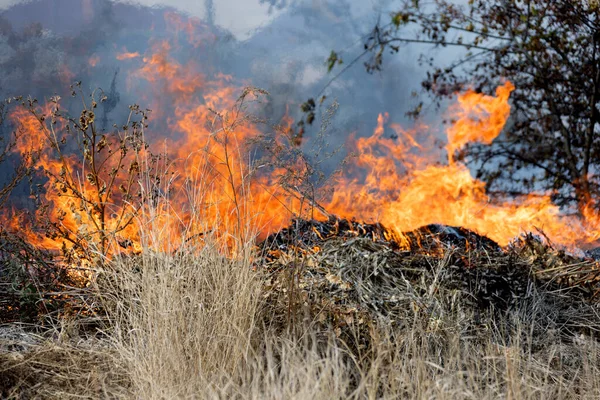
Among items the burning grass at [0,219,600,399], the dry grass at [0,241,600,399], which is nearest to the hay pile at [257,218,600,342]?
the burning grass at [0,219,600,399]

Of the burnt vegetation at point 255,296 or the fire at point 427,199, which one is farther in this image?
the fire at point 427,199

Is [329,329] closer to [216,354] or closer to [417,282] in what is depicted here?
[216,354]

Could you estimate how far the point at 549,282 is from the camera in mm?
3943

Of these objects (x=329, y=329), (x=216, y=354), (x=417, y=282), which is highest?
(x=417, y=282)

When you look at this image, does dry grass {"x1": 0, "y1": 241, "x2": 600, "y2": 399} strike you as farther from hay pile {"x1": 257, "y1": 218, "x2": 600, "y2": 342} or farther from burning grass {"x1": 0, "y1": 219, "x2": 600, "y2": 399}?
hay pile {"x1": 257, "y1": 218, "x2": 600, "y2": 342}

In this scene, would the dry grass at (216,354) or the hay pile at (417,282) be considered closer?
the dry grass at (216,354)

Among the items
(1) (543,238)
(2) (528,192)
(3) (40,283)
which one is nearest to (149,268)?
(3) (40,283)

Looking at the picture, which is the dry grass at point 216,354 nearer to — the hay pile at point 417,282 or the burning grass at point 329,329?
the burning grass at point 329,329

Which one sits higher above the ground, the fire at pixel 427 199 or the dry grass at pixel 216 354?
the fire at pixel 427 199

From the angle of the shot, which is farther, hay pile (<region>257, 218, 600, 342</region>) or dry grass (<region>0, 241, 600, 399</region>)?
hay pile (<region>257, 218, 600, 342</region>)

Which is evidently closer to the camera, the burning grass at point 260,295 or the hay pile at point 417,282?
the burning grass at point 260,295

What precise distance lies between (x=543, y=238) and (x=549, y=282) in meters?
0.94

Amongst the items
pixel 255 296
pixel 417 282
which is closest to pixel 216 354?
pixel 255 296

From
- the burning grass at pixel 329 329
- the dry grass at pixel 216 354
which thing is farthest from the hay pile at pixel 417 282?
the dry grass at pixel 216 354
